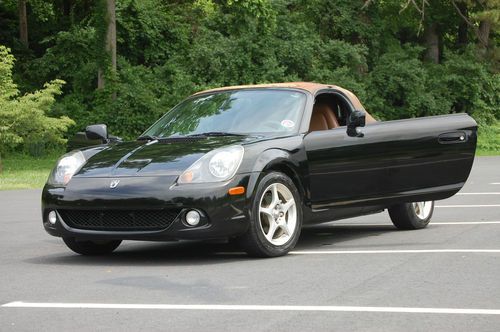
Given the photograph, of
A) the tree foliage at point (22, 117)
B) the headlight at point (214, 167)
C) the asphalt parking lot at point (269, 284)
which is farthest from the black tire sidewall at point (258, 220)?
the tree foliage at point (22, 117)

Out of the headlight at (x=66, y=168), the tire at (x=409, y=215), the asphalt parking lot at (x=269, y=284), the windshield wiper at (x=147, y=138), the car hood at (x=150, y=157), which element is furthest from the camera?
the tire at (x=409, y=215)

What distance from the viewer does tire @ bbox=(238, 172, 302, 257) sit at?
8.37m

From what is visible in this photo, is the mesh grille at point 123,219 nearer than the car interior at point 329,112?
Yes

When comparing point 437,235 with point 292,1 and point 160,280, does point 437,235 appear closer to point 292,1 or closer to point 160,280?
point 160,280

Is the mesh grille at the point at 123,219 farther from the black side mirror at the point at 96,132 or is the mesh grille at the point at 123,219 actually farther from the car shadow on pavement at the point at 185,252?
the black side mirror at the point at 96,132

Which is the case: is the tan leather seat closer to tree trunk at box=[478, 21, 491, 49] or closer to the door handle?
the door handle

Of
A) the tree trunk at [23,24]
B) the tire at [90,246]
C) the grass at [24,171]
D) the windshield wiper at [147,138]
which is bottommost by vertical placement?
the grass at [24,171]

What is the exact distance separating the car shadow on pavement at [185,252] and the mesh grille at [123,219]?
1.13 ft

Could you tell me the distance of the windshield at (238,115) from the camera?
9258 mm

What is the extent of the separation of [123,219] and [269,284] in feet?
5.65

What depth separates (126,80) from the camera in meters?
36.6

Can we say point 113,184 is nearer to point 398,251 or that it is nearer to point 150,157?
point 150,157

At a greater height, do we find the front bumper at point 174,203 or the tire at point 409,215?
the front bumper at point 174,203

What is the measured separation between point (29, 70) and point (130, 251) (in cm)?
3148
